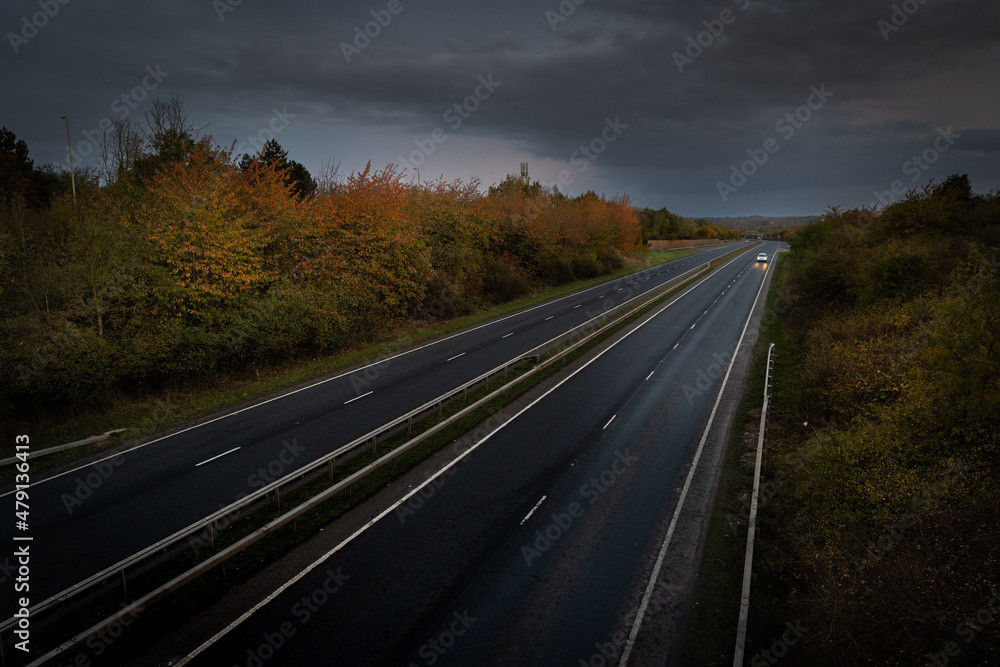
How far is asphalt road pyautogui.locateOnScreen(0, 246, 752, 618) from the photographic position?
9953 millimetres

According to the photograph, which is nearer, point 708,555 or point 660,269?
point 708,555

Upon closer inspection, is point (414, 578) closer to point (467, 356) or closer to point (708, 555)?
point (708, 555)

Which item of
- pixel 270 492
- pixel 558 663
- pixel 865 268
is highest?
pixel 865 268

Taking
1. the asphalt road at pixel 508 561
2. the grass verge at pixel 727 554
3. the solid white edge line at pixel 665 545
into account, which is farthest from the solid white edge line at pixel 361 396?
the grass verge at pixel 727 554

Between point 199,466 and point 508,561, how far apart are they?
30.4 ft

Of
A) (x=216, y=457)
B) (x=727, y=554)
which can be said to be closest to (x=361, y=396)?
(x=216, y=457)

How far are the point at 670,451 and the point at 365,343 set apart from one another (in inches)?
731

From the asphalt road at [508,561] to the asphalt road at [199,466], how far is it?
13.0 feet

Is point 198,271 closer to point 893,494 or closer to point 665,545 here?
point 665,545

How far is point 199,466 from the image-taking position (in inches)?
529

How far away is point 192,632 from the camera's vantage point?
784 cm

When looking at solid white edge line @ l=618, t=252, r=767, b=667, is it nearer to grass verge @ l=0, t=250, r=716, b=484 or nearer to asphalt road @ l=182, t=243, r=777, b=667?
asphalt road @ l=182, t=243, r=777, b=667

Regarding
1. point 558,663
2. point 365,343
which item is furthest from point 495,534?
point 365,343

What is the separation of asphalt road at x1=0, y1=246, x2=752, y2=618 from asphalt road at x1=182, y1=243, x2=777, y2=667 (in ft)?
13.0
